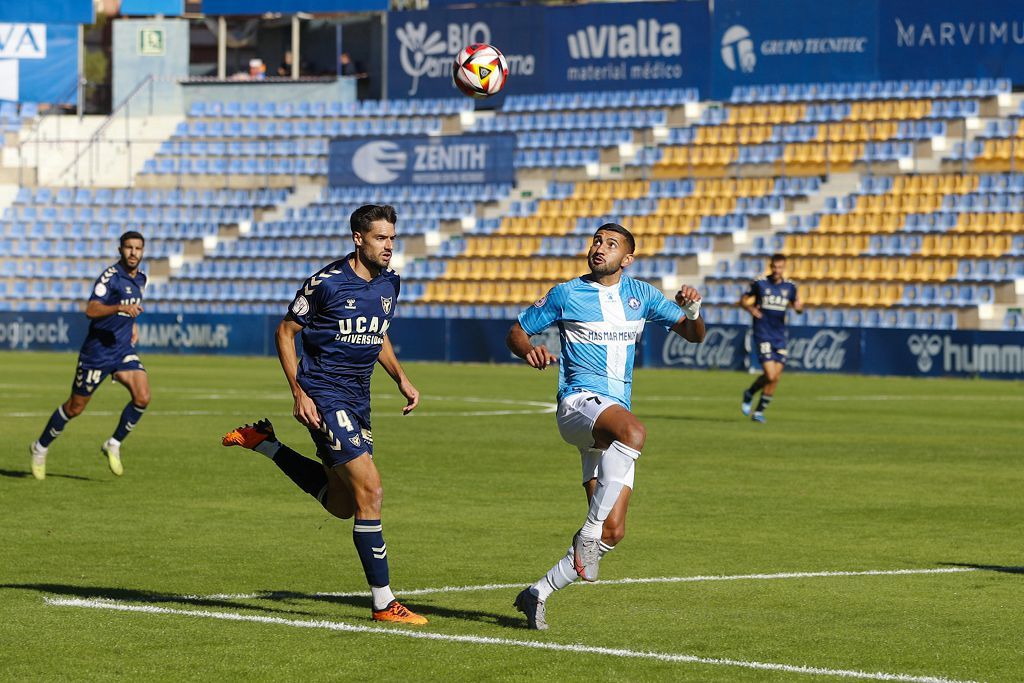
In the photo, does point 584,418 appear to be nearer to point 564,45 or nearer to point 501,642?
point 501,642

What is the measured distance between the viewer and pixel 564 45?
49562mm

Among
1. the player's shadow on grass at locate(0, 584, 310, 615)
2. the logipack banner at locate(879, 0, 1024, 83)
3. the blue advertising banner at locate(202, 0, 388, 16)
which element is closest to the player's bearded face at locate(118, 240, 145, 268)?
the player's shadow on grass at locate(0, 584, 310, 615)

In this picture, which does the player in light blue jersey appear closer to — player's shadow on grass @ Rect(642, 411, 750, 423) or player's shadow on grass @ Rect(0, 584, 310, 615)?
player's shadow on grass @ Rect(0, 584, 310, 615)

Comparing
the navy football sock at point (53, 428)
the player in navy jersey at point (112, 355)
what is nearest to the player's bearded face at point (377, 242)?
the player in navy jersey at point (112, 355)

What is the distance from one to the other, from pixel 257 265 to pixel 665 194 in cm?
1217

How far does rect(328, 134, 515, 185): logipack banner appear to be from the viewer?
48.7m

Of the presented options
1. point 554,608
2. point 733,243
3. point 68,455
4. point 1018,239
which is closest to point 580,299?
point 554,608

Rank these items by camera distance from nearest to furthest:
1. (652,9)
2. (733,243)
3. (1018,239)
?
(1018,239) < (733,243) < (652,9)

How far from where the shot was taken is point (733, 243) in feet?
144

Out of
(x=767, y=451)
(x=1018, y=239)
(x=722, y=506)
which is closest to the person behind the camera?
(x=722, y=506)

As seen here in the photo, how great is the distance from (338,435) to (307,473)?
0.56 metres

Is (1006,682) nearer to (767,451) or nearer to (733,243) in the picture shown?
(767,451)

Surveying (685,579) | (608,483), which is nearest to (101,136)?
(685,579)

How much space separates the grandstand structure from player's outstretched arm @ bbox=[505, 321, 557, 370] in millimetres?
29100
